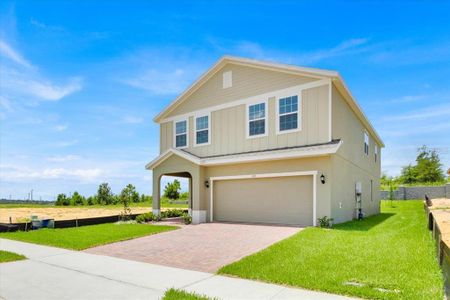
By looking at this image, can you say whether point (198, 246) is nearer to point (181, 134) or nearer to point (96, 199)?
Result: point (181, 134)

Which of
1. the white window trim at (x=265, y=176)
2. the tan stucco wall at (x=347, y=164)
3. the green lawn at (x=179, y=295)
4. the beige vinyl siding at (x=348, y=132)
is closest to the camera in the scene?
the green lawn at (x=179, y=295)

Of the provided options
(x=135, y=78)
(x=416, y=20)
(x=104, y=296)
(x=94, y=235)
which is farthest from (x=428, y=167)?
(x=104, y=296)

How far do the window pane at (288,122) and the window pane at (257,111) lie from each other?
3.51 ft

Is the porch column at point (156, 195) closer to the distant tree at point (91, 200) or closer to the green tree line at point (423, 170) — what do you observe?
the distant tree at point (91, 200)

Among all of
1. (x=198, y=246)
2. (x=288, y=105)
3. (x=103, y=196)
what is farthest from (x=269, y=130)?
(x=103, y=196)

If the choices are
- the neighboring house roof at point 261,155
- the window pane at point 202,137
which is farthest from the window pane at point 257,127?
the window pane at point 202,137

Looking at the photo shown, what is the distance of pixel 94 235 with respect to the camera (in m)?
11.4

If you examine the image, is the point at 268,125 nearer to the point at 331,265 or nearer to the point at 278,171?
the point at 278,171

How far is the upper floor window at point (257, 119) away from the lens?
14.7m

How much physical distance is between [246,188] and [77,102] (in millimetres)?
10295

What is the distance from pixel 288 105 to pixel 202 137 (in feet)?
17.6

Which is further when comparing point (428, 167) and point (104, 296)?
point (428, 167)

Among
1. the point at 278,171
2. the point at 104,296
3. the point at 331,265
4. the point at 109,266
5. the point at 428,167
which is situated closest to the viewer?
the point at 104,296

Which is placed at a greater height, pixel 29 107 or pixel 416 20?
pixel 416 20
